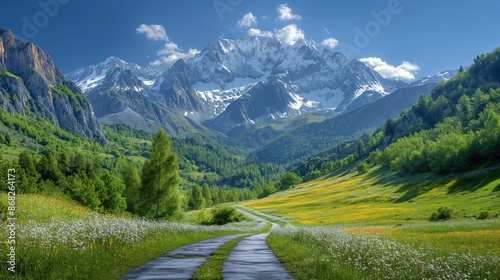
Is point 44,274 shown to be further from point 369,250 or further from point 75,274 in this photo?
point 369,250

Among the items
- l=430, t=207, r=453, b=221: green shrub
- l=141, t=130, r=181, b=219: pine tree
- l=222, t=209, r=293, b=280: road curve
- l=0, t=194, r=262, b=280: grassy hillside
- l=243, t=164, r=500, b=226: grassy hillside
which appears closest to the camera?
l=0, t=194, r=262, b=280: grassy hillside

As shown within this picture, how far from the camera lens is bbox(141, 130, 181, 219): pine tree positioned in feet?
186

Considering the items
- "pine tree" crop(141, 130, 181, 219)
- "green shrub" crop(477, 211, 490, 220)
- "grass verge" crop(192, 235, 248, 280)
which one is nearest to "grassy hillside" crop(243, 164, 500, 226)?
"green shrub" crop(477, 211, 490, 220)

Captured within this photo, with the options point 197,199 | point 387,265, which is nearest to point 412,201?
point 387,265

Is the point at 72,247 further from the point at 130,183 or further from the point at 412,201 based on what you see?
the point at 412,201

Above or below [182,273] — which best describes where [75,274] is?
above

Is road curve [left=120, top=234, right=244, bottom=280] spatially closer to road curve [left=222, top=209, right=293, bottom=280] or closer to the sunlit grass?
road curve [left=222, top=209, right=293, bottom=280]

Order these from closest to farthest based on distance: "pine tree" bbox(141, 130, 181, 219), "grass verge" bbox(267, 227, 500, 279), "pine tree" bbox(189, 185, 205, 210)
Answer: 1. "grass verge" bbox(267, 227, 500, 279)
2. "pine tree" bbox(141, 130, 181, 219)
3. "pine tree" bbox(189, 185, 205, 210)

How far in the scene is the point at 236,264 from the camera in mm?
20094

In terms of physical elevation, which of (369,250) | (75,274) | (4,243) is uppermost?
(4,243)

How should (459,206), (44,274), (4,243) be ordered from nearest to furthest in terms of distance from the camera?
1. (44,274)
2. (4,243)
3. (459,206)

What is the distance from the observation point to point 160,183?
5653 centimetres

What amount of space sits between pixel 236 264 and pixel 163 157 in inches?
1553

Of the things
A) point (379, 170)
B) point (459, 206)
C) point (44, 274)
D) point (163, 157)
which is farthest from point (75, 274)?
point (379, 170)
